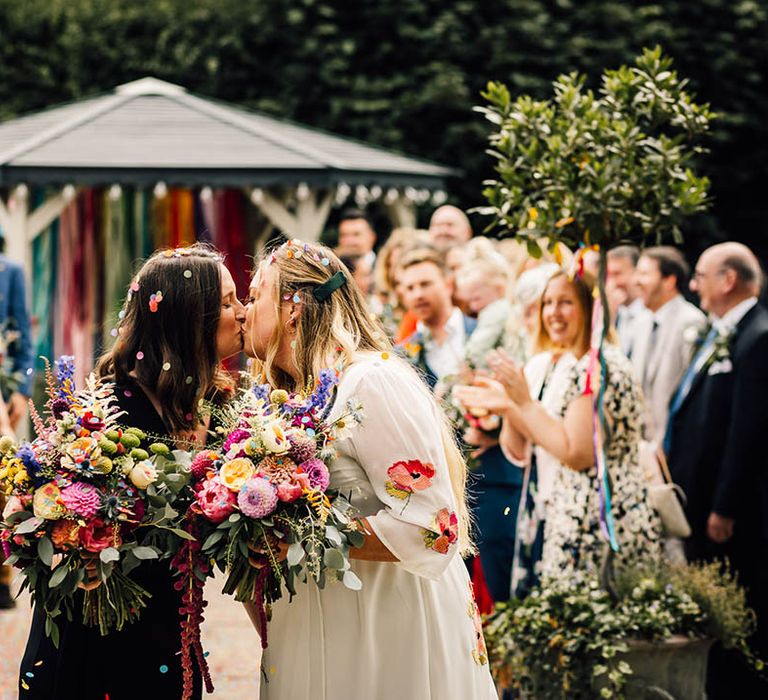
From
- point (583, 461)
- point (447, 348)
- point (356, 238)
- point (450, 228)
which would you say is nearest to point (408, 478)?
point (583, 461)

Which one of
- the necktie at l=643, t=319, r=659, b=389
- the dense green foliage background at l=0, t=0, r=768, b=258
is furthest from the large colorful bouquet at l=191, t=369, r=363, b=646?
the dense green foliage background at l=0, t=0, r=768, b=258

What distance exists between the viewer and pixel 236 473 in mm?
3178

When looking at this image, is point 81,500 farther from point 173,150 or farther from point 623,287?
point 173,150

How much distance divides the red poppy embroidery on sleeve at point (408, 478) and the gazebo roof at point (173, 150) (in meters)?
8.59

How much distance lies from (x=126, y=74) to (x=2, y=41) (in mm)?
1647

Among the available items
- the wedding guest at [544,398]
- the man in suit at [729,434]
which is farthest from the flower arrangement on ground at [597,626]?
the man in suit at [729,434]

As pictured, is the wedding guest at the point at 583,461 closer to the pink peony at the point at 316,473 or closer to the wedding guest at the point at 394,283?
the wedding guest at the point at 394,283

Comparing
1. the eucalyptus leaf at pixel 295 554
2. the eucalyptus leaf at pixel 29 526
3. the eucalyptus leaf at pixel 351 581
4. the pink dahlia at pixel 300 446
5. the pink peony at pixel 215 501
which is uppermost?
the pink dahlia at pixel 300 446

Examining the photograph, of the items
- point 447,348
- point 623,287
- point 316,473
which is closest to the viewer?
point 316,473

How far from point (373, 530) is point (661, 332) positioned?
5.55 meters

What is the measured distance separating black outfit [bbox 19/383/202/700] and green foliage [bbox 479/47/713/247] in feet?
8.18

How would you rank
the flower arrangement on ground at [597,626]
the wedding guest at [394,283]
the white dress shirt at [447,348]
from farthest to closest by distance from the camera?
the wedding guest at [394,283] → the white dress shirt at [447,348] → the flower arrangement on ground at [597,626]

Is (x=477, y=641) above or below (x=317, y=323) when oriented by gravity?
below

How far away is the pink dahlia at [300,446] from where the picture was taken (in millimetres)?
3219
